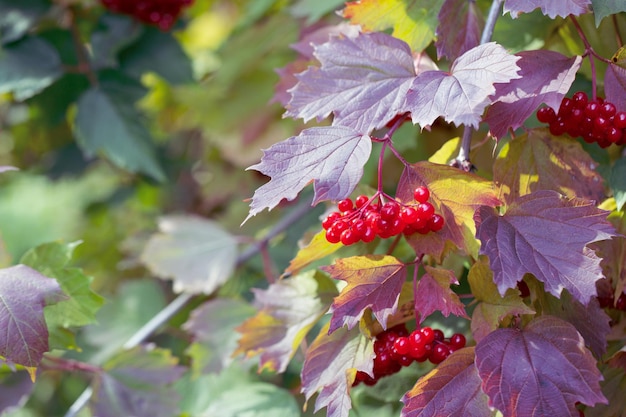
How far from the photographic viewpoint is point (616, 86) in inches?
23.5

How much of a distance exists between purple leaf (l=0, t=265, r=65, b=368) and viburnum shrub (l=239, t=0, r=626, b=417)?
24cm

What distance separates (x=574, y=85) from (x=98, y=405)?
0.66 meters

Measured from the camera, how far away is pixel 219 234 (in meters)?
1.12

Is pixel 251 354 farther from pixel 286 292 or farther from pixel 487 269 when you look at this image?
pixel 487 269

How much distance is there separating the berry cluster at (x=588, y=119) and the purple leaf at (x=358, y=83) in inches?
5.6

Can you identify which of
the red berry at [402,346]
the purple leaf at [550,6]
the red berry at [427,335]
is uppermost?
the purple leaf at [550,6]

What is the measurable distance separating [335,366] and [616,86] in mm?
357

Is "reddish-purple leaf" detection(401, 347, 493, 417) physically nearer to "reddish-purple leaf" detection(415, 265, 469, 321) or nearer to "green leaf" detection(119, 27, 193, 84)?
"reddish-purple leaf" detection(415, 265, 469, 321)

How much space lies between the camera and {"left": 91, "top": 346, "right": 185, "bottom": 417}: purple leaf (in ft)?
2.67

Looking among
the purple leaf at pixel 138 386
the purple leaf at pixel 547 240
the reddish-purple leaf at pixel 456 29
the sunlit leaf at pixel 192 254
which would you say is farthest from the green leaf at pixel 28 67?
the purple leaf at pixel 547 240

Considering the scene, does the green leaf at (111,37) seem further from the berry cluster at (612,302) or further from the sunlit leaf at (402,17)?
the berry cluster at (612,302)

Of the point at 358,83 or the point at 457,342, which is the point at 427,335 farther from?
the point at 358,83

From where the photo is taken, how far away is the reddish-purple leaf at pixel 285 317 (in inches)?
27.6

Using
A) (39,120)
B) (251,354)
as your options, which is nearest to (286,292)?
(251,354)
